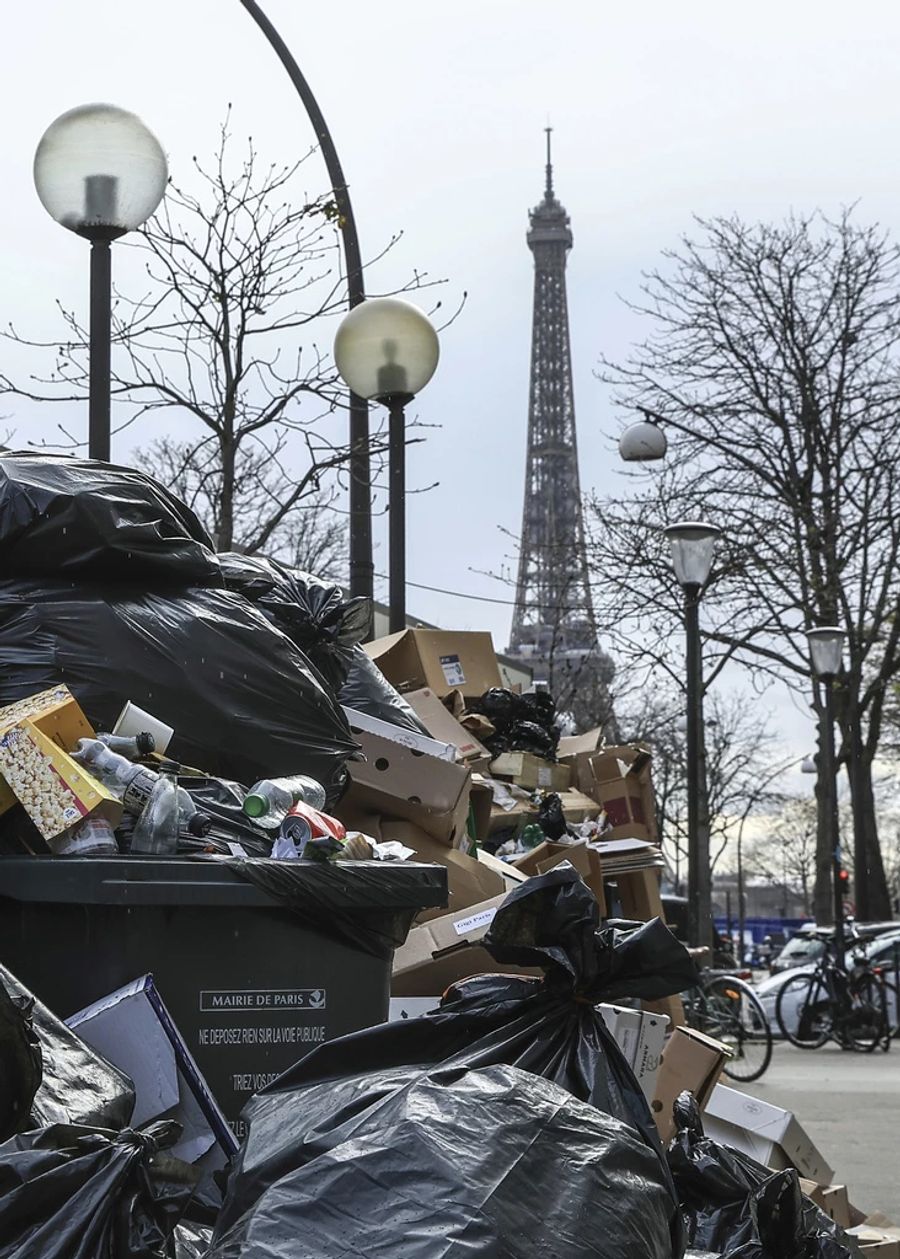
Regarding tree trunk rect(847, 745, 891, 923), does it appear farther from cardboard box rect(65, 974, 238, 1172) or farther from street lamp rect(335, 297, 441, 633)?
cardboard box rect(65, 974, 238, 1172)

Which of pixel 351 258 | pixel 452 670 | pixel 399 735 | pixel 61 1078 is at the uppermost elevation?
pixel 351 258

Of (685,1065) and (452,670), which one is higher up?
(452,670)

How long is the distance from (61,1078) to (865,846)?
2199 cm

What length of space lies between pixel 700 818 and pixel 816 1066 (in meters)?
2.43

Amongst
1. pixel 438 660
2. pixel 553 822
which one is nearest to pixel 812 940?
pixel 438 660

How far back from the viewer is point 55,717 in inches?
117

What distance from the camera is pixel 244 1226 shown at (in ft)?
5.57

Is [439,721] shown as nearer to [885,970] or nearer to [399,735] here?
[399,735]

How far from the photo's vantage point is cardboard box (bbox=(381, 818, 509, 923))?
5039 millimetres

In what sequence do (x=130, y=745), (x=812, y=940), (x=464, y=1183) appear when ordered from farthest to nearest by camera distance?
(x=812, y=940) < (x=130, y=745) < (x=464, y=1183)

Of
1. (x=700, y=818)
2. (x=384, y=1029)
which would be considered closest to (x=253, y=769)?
(x=384, y=1029)

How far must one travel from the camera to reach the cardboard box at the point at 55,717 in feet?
9.61

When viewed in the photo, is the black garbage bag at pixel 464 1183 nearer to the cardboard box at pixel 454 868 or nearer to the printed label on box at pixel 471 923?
the printed label on box at pixel 471 923

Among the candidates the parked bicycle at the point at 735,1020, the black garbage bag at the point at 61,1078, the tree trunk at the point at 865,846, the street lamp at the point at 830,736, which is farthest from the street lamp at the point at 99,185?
the tree trunk at the point at 865,846
